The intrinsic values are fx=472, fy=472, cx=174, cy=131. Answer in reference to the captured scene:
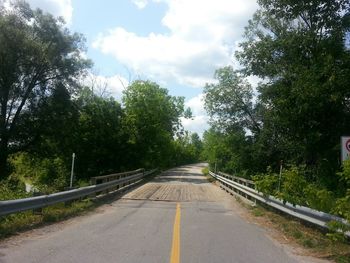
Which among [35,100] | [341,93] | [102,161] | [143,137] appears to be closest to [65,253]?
[341,93]

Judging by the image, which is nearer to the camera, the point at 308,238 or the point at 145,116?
the point at 308,238

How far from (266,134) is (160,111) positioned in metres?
28.3

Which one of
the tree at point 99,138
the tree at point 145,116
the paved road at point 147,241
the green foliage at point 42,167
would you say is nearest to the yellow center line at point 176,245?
the paved road at point 147,241

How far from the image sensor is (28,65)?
120 ft

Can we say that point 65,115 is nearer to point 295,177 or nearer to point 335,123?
point 335,123

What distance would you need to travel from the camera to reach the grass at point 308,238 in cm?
927

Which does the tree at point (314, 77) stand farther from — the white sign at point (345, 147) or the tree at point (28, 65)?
the tree at point (28, 65)

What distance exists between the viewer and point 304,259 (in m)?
8.88

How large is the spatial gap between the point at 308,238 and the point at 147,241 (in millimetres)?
3787

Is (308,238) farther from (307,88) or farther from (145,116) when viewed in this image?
(145,116)

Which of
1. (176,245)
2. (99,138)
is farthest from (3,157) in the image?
(176,245)

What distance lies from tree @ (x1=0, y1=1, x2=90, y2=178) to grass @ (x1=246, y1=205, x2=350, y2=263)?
2472cm

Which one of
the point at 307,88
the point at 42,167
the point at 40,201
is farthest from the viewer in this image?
the point at 42,167

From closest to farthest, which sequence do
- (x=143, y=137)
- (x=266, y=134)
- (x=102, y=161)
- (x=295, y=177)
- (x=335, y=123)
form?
(x=295, y=177)
(x=335, y=123)
(x=266, y=134)
(x=102, y=161)
(x=143, y=137)
